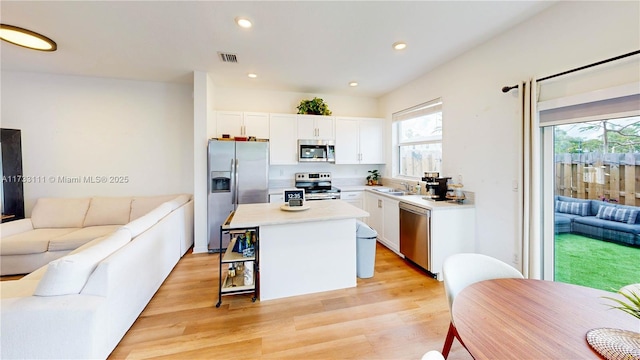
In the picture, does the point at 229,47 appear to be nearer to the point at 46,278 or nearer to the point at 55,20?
the point at 55,20

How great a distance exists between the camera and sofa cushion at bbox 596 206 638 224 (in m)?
1.79

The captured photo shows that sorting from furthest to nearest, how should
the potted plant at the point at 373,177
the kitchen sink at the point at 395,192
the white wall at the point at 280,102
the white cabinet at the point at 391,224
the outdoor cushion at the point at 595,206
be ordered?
the potted plant at the point at 373,177 → the white wall at the point at 280,102 → the kitchen sink at the point at 395,192 → the white cabinet at the point at 391,224 → the outdoor cushion at the point at 595,206

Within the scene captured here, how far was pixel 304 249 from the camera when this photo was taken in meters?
2.51

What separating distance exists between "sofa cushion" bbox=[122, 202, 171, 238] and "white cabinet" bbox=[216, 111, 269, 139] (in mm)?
1626

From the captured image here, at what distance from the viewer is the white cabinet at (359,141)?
4.73 meters

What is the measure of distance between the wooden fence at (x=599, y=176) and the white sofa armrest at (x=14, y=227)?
244 inches

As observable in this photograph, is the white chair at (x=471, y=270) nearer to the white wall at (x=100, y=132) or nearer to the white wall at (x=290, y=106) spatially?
the white wall at (x=290, y=106)

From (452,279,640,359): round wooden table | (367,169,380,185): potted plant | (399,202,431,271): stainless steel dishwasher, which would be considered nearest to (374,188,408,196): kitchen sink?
(367,169,380,185): potted plant

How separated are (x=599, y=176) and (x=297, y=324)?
9.14 ft

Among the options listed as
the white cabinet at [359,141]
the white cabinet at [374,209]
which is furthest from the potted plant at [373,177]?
the white cabinet at [374,209]

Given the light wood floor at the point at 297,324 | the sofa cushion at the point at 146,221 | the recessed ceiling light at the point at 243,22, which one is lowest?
the light wood floor at the point at 297,324

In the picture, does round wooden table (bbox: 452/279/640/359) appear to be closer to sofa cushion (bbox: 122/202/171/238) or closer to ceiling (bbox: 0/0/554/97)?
ceiling (bbox: 0/0/554/97)

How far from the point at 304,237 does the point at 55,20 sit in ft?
10.6

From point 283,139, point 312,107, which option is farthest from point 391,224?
point 312,107
